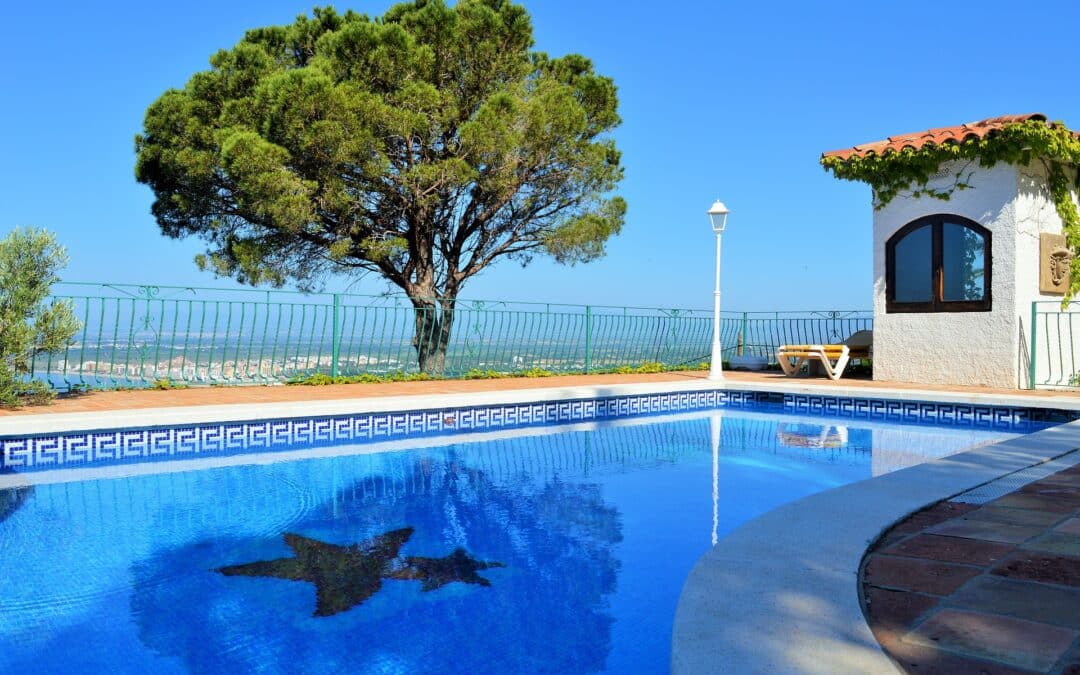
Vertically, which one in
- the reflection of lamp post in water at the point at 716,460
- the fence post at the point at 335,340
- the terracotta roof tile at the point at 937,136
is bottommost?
the reflection of lamp post in water at the point at 716,460

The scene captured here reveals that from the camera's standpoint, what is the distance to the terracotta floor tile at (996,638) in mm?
1691

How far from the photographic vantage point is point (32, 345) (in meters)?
6.66

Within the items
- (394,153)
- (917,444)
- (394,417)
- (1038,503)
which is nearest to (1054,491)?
(1038,503)

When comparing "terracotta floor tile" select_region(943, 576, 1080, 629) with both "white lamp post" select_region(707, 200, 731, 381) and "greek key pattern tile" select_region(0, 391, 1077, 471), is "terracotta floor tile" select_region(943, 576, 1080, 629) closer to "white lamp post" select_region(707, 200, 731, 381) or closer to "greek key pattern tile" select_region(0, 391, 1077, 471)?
"greek key pattern tile" select_region(0, 391, 1077, 471)

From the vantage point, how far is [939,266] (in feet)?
31.2

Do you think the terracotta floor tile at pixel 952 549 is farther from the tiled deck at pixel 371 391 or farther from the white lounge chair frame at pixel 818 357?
the white lounge chair frame at pixel 818 357

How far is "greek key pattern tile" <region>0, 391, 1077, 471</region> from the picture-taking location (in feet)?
Answer: 17.8

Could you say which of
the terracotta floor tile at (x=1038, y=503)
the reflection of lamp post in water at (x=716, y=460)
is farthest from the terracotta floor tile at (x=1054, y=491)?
the reflection of lamp post in water at (x=716, y=460)

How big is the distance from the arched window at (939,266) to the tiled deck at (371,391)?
43.2 inches

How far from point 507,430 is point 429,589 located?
14.6 feet

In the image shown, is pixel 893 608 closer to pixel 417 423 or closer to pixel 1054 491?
pixel 1054 491

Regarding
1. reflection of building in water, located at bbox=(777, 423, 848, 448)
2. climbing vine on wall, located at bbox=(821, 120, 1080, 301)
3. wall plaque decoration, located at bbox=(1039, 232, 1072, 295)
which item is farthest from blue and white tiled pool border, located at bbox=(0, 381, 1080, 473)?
climbing vine on wall, located at bbox=(821, 120, 1080, 301)

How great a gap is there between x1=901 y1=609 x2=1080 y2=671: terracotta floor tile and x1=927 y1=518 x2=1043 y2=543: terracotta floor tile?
0.89 meters

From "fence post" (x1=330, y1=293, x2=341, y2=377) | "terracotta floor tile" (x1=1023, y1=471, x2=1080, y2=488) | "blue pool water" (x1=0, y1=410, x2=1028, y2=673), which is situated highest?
"fence post" (x1=330, y1=293, x2=341, y2=377)
